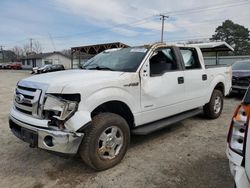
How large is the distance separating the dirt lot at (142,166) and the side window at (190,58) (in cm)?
147

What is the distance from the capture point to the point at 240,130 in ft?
6.52

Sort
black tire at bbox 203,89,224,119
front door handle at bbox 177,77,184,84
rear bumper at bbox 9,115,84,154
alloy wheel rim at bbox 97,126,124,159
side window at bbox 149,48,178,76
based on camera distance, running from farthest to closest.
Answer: black tire at bbox 203,89,224,119 → front door handle at bbox 177,77,184,84 → side window at bbox 149,48,178,76 → alloy wheel rim at bbox 97,126,124,159 → rear bumper at bbox 9,115,84,154

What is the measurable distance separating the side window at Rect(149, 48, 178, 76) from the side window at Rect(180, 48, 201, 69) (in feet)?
1.33

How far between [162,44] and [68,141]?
8.70ft

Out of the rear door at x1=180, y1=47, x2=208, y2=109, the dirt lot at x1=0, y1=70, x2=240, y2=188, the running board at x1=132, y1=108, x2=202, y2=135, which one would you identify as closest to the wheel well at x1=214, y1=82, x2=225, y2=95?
the rear door at x1=180, y1=47, x2=208, y2=109

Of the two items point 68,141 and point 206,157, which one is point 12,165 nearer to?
point 68,141

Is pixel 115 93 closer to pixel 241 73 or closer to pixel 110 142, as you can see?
pixel 110 142

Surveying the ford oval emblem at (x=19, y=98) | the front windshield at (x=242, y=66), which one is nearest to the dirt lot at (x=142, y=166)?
the ford oval emblem at (x=19, y=98)

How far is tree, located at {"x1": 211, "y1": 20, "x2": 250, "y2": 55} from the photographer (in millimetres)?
44938

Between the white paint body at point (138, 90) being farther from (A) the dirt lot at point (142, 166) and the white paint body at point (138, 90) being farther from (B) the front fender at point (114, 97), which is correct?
(A) the dirt lot at point (142, 166)

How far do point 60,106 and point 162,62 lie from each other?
7.57 feet

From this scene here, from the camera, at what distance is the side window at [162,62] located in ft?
14.4

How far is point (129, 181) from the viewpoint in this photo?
3.26 metres

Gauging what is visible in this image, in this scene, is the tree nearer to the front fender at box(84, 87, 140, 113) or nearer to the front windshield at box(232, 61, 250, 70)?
the front windshield at box(232, 61, 250, 70)
